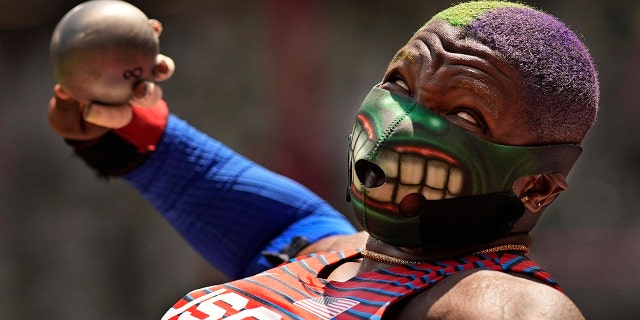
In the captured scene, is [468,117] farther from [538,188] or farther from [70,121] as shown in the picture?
[70,121]

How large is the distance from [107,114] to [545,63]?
49.8 inches

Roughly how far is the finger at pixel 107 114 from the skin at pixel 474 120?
848 millimetres

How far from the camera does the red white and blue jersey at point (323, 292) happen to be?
2.21 metres

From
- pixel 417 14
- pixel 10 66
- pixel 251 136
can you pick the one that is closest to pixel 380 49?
pixel 417 14

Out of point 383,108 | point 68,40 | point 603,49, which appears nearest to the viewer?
point 383,108

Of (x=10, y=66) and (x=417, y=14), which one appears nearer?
(x=417, y=14)

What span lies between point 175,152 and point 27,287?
3893 mm

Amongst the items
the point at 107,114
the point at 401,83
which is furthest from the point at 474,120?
the point at 107,114

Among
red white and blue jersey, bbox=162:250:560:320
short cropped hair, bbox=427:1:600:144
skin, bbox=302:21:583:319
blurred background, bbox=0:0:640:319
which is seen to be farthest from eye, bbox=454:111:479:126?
blurred background, bbox=0:0:640:319

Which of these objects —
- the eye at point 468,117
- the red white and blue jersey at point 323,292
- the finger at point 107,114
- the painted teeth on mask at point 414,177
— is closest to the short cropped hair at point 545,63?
the eye at point 468,117

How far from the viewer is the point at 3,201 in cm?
669

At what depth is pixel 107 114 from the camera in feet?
9.22

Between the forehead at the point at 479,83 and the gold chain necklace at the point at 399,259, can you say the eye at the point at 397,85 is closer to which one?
the forehead at the point at 479,83

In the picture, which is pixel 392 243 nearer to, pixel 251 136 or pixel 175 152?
pixel 175 152
